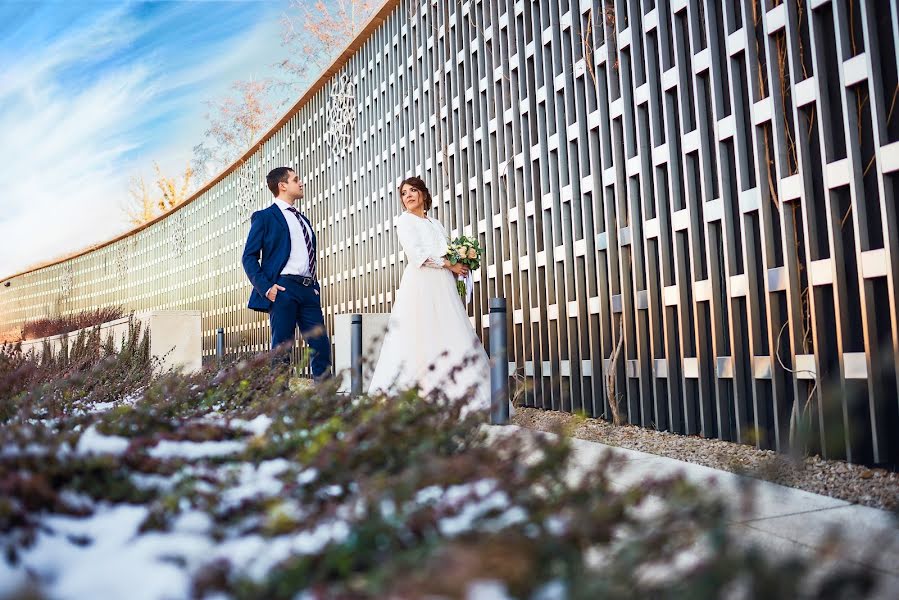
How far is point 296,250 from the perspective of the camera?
15.1 feet

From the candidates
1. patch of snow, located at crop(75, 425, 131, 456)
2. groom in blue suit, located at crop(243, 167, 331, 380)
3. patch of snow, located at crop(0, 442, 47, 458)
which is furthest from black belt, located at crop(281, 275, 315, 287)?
patch of snow, located at crop(0, 442, 47, 458)

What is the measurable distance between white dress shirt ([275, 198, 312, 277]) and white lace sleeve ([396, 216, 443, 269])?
0.60 metres

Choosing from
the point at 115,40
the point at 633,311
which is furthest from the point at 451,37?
the point at 115,40

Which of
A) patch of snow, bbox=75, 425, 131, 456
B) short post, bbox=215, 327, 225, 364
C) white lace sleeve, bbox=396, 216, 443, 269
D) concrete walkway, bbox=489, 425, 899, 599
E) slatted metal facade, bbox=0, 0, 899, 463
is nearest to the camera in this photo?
patch of snow, bbox=75, 425, 131, 456

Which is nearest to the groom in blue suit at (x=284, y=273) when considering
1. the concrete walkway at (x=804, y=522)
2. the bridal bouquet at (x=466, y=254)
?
the bridal bouquet at (x=466, y=254)

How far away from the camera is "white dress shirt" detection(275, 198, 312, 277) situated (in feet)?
15.1

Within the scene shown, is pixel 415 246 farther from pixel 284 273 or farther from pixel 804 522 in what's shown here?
pixel 804 522

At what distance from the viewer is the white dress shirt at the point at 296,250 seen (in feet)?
15.1

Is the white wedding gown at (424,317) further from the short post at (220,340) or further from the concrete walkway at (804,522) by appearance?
the short post at (220,340)

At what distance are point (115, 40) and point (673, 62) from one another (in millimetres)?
15723

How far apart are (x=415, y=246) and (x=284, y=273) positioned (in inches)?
32.8

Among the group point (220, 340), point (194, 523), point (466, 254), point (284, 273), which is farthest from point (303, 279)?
point (220, 340)

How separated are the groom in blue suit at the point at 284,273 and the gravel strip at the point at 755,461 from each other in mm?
1501

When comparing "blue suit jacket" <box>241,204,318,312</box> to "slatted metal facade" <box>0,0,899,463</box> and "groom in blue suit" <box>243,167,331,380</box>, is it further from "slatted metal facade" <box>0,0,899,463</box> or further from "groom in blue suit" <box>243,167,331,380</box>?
"slatted metal facade" <box>0,0,899,463</box>
